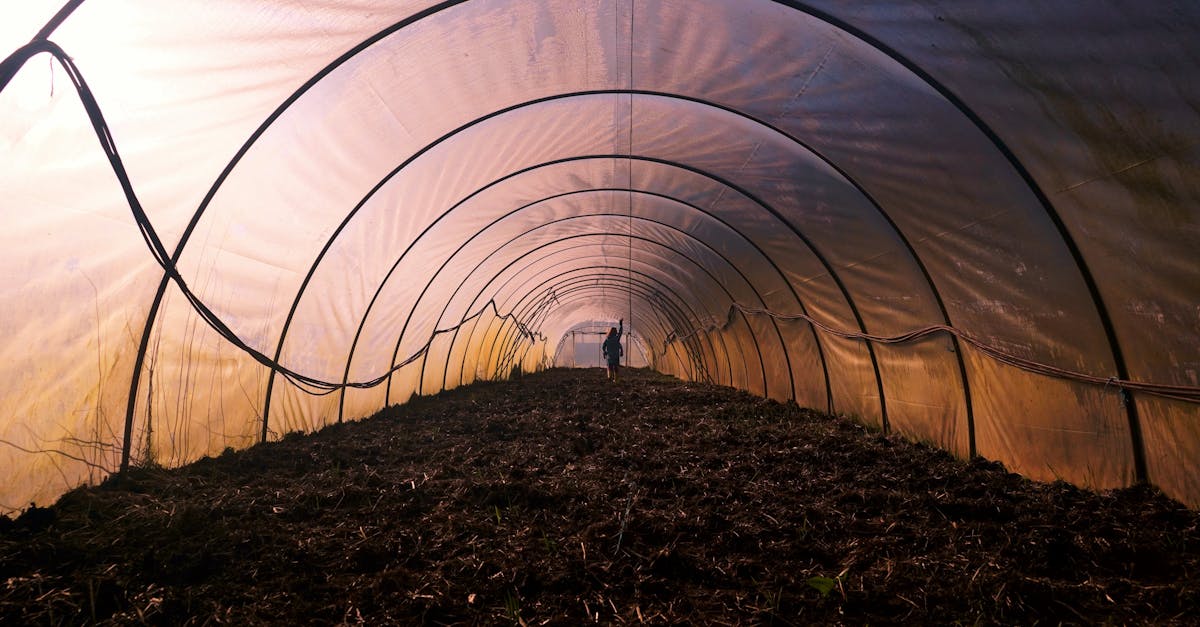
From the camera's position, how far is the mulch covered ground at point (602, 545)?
321 cm

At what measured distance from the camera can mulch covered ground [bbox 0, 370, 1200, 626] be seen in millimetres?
3211

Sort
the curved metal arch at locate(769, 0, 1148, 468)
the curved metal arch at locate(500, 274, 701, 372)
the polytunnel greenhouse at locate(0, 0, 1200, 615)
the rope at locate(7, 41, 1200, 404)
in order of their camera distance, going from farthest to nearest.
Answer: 1. the curved metal arch at locate(500, 274, 701, 372)
2. the curved metal arch at locate(769, 0, 1148, 468)
3. the polytunnel greenhouse at locate(0, 0, 1200, 615)
4. the rope at locate(7, 41, 1200, 404)

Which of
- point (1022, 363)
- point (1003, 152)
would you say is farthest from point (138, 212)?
point (1022, 363)

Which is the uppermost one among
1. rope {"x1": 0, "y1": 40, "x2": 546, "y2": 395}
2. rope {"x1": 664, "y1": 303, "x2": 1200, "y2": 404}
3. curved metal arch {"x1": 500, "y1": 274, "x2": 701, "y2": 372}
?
curved metal arch {"x1": 500, "y1": 274, "x2": 701, "y2": 372}

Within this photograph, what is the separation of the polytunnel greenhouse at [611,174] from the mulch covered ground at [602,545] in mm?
713

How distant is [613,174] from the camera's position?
10.4 meters

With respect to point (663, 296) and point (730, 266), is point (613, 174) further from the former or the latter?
point (663, 296)

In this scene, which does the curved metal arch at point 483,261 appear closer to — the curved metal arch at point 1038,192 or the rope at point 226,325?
the rope at point 226,325

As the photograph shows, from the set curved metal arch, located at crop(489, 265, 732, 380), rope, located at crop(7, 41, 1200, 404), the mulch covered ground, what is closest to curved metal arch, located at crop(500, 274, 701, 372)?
curved metal arch, located at crop(489, 265, 732, 380)

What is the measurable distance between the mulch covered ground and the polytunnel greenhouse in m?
0.71

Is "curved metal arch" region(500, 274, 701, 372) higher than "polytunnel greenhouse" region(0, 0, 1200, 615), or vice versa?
"curved metal arch" region(500, 274, 701, 372)

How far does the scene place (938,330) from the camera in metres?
6.98

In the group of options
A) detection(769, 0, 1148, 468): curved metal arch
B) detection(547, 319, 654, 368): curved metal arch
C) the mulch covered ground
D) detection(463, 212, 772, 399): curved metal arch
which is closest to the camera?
the mulch covered ground

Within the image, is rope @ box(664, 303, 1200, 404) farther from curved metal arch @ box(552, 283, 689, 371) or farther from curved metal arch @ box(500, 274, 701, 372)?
curved metal arch @ box(552, 283, 689, 371)
